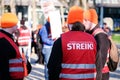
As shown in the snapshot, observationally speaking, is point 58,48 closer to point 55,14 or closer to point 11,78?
point 11,78

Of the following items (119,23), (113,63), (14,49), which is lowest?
(119,23)

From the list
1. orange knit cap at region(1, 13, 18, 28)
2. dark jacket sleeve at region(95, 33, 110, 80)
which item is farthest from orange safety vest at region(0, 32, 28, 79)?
dark jacket sleeve at region(95, 33, 110, 80)

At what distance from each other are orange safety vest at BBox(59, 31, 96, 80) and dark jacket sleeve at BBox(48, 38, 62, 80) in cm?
5

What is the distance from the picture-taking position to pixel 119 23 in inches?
2977

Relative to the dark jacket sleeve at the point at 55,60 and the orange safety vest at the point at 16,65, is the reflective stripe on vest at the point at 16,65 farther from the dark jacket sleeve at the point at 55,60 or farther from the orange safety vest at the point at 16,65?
the dark jacket sleeve at the point at 55,60

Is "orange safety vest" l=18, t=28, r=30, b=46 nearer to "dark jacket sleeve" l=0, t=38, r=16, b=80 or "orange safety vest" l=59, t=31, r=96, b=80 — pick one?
"dark jacket sleeve" l=0, t=38, r=16, b=80

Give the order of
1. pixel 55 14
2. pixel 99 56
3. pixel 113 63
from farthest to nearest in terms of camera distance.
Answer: pixel 55 14
pixel 113 63
pixel 99 56

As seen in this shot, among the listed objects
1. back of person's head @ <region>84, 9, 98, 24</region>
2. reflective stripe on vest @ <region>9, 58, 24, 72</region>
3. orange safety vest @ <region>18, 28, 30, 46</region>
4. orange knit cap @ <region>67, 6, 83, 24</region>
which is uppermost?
orange knit cap @ <region>67, 6, 83, 24</region>

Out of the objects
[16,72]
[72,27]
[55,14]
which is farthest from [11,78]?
[55,14]

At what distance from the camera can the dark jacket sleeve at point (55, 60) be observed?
6051mm

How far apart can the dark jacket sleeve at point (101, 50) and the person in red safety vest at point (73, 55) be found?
31cm

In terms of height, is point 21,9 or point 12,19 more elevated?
point 12,19

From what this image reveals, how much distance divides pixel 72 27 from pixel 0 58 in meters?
0.97

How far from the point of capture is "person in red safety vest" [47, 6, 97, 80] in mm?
6070
